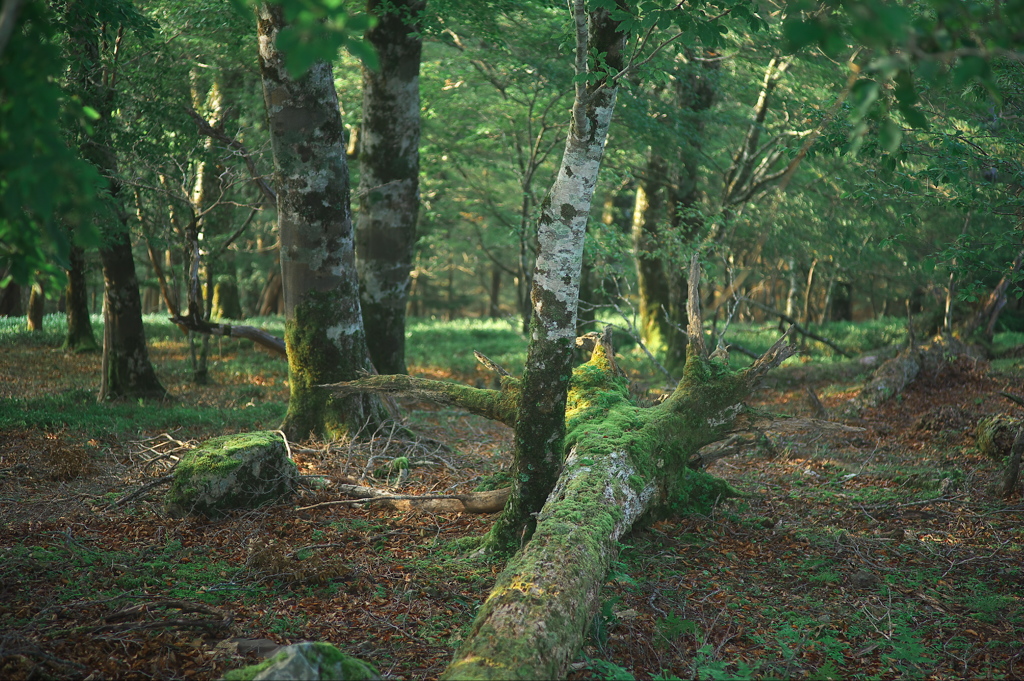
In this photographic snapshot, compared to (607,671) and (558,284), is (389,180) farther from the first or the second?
(607,671)

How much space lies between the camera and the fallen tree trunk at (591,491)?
338cm

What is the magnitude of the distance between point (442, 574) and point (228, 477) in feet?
7.21

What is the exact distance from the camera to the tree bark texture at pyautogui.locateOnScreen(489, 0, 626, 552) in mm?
4590

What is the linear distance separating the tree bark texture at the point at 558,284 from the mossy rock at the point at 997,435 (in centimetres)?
607

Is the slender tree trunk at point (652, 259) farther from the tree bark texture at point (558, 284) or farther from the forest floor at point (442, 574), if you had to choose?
the tree bark texture at point (558, 284)

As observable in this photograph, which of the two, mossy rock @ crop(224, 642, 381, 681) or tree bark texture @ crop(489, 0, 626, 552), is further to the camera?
tree bark texture @ crop(489, 0, 626, 552)

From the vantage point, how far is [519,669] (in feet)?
10.3

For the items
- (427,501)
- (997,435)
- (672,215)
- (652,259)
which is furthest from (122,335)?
(997,435)

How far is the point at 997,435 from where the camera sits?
317 inches

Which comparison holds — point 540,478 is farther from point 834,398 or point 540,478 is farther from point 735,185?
point 735,185

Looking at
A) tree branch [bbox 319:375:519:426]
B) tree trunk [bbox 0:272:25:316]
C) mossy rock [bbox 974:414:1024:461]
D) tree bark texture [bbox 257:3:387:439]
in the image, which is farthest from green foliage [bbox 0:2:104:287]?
tree trunk [bbox 0:272:25:316]

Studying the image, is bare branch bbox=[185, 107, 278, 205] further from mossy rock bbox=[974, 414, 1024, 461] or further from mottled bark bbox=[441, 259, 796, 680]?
mossy rock bbox=[974, 414, 1024, 461]

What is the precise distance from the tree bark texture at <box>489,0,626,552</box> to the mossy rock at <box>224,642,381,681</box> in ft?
6.76

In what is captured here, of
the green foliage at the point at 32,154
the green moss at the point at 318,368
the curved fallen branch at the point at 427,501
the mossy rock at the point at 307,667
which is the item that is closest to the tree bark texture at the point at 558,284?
the curved fallen branch at the point at 427,501
